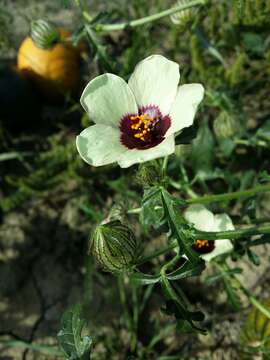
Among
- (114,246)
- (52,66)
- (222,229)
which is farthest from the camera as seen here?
(52,66)

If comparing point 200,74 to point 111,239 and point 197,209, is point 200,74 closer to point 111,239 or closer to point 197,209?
point 197,209

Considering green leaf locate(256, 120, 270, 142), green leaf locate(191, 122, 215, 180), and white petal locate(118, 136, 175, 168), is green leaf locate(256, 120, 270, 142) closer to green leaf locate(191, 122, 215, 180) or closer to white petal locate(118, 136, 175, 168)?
green leaf locate(191, 122, 215, 180)

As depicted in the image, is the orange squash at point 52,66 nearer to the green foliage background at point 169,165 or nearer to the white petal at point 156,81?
the green foliage background at point 169,165

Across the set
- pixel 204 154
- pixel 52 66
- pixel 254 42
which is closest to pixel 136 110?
pixel 204 154

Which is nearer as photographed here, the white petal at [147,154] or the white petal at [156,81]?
the white petal at [147,154]

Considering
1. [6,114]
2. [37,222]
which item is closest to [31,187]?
[37,222]

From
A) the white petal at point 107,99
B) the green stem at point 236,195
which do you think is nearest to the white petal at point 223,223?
the green stem at point 236,195

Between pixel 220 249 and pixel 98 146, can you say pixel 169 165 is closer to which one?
pixel 220 249
